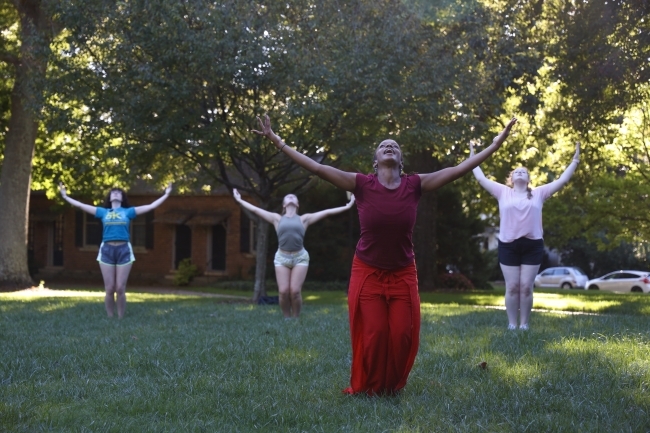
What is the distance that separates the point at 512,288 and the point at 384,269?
5010 mm

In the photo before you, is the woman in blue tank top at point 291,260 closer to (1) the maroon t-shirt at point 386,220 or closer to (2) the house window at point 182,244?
(1) the maroon t-shirt at point 386,220

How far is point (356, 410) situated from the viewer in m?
5.69

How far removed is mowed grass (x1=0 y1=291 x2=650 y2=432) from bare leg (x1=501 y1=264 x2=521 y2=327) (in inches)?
20.5

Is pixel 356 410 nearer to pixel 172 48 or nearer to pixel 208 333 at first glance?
pixel 208 333

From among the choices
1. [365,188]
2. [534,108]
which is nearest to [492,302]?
[534,108]

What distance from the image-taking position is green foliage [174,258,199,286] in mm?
36625

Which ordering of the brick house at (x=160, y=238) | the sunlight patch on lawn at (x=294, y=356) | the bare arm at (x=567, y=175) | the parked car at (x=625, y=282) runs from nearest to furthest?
1. the sunlight patch on lawn at (x=294, y=356)
2. the bare arm at (x=567, y=175)
3. the brick house at (x=160, y=238)
4. the parked car at (x=625, y=282)

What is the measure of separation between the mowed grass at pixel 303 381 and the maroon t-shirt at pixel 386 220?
1.03 m

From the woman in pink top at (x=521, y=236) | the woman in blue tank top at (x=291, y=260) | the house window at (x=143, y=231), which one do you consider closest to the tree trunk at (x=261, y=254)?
the woman in blue tank top at (x=291, y=260)

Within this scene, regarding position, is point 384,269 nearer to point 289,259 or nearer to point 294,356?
point 294,356

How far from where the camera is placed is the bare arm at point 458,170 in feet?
20.6

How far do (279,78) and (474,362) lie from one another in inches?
481

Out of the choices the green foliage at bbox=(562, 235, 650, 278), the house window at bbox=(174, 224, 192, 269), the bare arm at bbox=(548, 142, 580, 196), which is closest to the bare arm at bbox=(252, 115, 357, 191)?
the bare arm at bbox=(548, 142, 580, 196)

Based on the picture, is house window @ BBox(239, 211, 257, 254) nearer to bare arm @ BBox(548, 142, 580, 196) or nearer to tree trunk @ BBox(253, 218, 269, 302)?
tree trunk @ BBox(253, 218, 269, 302)
